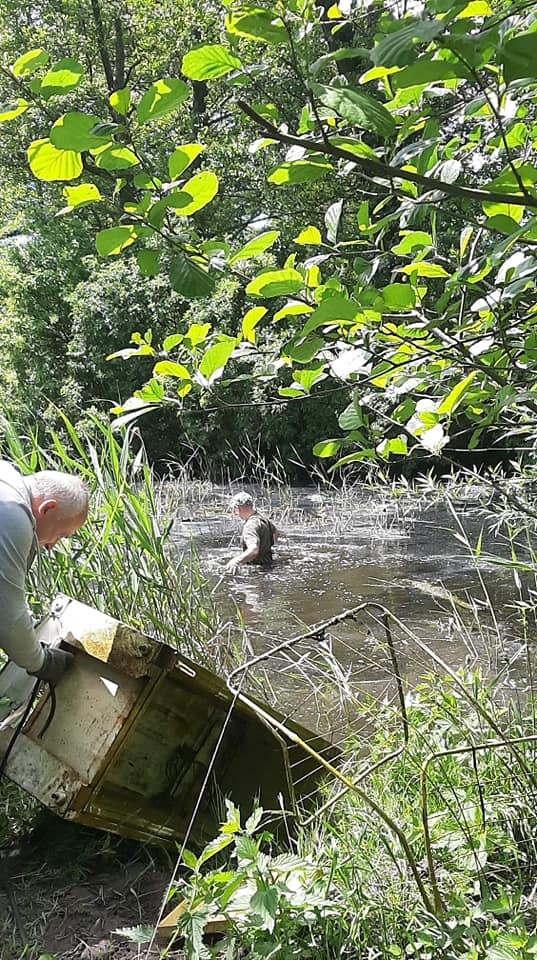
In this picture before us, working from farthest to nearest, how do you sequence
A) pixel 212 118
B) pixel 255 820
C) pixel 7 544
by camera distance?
pixel 212 118
pixel 7 544
pixel 255 820

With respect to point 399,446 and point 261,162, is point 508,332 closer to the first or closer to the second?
point 399,446

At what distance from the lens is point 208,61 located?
3.93 feet

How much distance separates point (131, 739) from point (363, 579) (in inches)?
249

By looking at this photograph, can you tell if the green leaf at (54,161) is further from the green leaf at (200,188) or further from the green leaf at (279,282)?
the green leaf at (279,282)

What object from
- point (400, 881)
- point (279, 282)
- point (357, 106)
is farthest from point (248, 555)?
point (357, 106)

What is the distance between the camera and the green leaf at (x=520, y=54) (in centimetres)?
95

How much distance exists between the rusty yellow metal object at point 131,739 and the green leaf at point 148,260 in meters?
1.55

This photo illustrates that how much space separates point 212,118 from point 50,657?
24.3 m

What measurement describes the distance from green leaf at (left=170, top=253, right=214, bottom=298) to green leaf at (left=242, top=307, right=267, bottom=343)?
37cm

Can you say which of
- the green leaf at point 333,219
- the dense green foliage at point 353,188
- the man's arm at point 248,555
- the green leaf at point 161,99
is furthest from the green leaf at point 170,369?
the man's arm at point 248,555

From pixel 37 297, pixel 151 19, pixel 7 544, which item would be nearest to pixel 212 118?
pixel 151 19

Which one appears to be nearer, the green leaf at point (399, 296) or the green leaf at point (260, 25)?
the green leaf at point (260, 25)

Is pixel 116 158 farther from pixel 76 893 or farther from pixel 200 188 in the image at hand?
pixel 76 893

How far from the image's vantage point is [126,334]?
20188 millimetres
